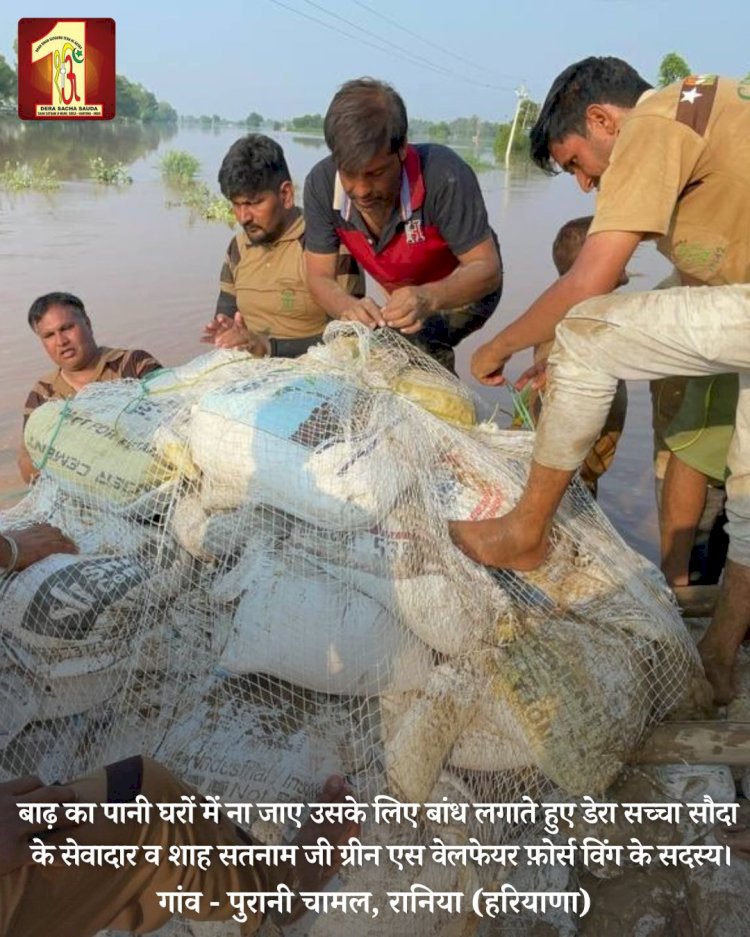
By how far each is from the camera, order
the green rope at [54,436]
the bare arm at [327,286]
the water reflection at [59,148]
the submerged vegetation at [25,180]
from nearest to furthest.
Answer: the green rope at [54,436]
the bare arm at [327,286]
the submerged vegetation at [25,180]
the water reflection at [59,148]

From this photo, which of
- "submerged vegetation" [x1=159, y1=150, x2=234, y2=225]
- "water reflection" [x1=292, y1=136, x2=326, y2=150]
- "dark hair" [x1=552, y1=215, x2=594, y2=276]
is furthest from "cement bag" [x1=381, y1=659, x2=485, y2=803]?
"water reflection" [x1=292, y1=136, x2=326, y2=150]

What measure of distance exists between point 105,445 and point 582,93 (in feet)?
5.22

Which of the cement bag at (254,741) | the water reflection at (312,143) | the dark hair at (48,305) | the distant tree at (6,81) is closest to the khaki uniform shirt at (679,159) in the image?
the cement bag at (254,741)

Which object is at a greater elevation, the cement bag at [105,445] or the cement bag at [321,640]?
the cement bag at [105,445]

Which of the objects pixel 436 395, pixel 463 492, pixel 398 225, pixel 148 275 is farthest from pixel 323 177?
pixel 148 275

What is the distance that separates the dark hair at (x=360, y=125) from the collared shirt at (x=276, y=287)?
32.3 inches

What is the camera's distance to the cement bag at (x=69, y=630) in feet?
6.16

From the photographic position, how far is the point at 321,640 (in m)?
1.80

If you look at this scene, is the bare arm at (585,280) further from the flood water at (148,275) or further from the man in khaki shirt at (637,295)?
the flood water at (148,275)

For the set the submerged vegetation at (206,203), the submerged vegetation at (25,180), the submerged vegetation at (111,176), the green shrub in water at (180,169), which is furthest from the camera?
the green shrub in water at (180,169)

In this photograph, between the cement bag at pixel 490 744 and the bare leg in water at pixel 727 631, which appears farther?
the bare leg in water at pixel 727 631

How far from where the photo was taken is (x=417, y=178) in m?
2.78

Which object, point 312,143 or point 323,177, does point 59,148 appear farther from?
point 323,177

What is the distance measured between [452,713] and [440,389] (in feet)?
3.01
